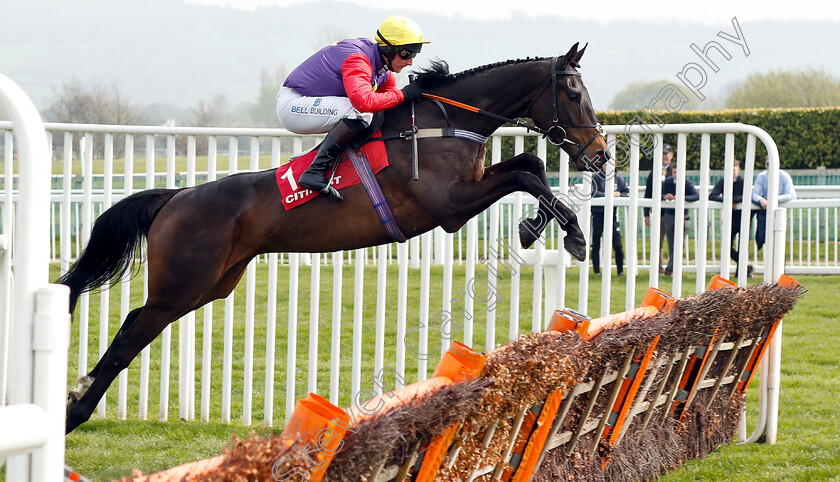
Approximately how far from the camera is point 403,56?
3.48 metres

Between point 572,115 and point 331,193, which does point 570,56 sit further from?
point 331,193

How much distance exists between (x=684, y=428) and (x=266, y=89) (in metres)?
43.6

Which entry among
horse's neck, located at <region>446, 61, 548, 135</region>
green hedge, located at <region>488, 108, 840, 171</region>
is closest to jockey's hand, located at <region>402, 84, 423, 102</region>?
horse's neck, located at <region>446, 61, 548, 135</region>

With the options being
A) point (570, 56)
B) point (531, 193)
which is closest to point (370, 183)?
point (531, 193)

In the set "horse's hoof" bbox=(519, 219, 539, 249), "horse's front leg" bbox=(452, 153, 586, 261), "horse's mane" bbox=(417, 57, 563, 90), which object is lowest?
"horse's hoof" bbox=(519, 219, 539, 249)

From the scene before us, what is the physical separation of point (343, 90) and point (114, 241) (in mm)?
1257

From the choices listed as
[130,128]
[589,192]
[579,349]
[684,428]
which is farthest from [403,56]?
[684,428]

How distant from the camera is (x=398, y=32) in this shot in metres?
3.40

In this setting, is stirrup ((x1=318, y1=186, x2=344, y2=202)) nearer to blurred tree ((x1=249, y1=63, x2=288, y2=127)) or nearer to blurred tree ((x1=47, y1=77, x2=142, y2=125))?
blurred tree ((x1=47, y1=77, x2=142, y2=125))

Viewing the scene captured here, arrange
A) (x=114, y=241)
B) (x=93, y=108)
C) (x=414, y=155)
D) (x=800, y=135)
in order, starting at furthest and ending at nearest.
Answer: (x=93, y=108) → (x=800, y=135) → (x=114, y=241) → (x=414, y=155)

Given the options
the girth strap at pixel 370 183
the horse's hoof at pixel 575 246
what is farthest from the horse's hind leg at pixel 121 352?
the horse's hoof at pixel 575 246

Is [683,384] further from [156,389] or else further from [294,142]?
[156,389]

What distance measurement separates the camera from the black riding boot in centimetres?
338

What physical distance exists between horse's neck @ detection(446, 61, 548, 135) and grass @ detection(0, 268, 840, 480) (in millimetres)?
1653
